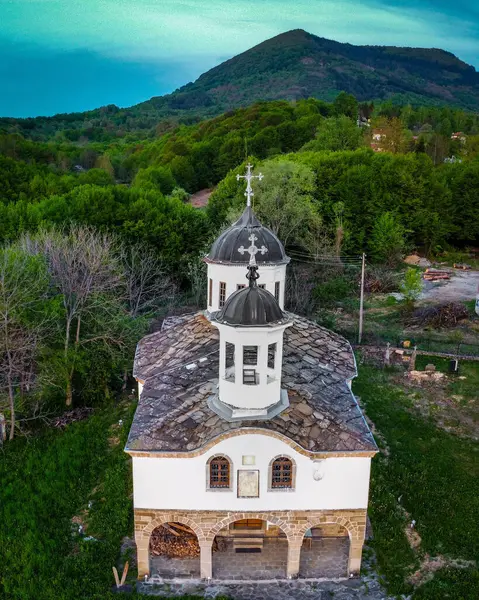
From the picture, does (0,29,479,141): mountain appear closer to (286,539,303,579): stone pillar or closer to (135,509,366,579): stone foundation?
(135,509,366,579): stone foundation

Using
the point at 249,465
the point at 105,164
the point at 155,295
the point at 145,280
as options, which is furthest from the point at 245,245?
the point at 105,164

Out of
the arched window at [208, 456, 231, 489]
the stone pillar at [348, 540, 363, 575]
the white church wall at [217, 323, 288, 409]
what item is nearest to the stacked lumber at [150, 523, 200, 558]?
the arched window at [208, 456, 231, 489]

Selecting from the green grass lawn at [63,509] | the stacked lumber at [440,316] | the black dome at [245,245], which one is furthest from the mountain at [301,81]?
the green grass lawn at [63,509]

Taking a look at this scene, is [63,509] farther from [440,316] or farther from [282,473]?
[440,316]

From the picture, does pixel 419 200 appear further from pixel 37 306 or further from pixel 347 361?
pixel 37 306

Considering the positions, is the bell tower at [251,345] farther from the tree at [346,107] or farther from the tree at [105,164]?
the tree at [346,107]

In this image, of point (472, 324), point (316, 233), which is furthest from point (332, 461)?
point (316, 233)

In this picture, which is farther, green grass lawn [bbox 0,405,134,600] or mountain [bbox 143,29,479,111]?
mountain [bbox 143,29,479,111]
